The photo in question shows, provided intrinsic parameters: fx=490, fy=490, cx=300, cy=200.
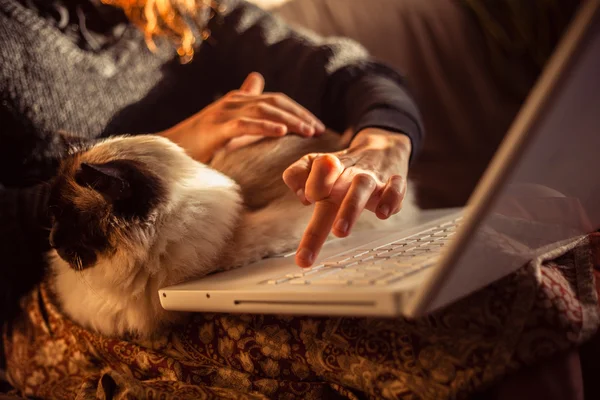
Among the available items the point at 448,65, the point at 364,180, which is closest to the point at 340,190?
the point at 364,180

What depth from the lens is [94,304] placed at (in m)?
0.87

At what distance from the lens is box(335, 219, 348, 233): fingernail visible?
26.9 inches

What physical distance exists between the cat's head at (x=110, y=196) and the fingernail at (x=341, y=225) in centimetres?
31

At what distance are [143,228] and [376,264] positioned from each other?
1.26ft

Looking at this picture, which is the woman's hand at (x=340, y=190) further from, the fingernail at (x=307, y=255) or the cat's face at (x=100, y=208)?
the cat's face at (x=100, y=208)

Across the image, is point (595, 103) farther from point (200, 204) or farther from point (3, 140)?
point (3, 140)

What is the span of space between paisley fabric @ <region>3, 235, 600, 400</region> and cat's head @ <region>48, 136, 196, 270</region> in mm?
176

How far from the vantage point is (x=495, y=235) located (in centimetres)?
54

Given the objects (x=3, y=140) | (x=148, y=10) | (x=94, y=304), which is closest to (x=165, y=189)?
(x=94, y=304)

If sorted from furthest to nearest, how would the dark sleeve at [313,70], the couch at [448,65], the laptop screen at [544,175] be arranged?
the couch at [448,65], the dark sleeve at [313,70], the laptop screen at [544,175]

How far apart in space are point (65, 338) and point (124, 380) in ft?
0.68

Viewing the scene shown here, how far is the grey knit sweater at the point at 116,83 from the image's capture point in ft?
3.54

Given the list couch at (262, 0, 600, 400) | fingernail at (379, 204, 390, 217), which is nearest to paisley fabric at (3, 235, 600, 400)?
fingernail at (379, 204, 390, 217)

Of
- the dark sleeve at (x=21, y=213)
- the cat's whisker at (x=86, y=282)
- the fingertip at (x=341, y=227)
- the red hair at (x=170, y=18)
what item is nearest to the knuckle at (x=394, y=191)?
the fingertip at (x=341, y=227)
